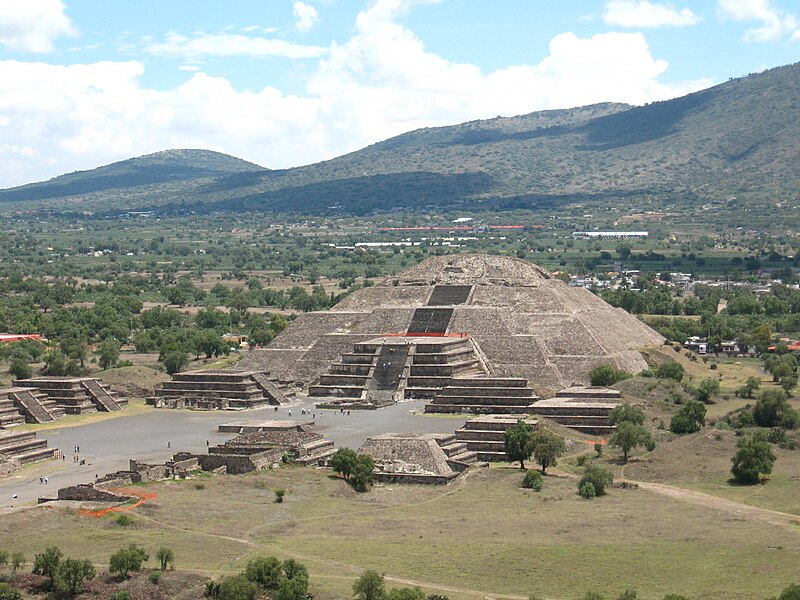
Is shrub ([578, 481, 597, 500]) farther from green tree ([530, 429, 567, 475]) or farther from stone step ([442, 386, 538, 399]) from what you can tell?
stone step ([442, 386, 538, 399])

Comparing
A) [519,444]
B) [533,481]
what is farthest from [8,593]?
[519,444]

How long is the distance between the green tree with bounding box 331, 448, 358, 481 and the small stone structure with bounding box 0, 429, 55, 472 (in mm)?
18123

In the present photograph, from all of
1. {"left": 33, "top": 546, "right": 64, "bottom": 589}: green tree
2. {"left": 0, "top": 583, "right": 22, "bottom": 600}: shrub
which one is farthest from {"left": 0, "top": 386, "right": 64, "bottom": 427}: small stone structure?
{"left": 0, "top": 583, "right": 22, "bottom": 600}: shrub

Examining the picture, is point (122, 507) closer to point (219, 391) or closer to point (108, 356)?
point (219, 391)

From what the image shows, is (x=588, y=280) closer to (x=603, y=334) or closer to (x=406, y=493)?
(x=603, y=334)

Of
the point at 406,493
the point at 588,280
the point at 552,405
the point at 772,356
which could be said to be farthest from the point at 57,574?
the point at 588,280

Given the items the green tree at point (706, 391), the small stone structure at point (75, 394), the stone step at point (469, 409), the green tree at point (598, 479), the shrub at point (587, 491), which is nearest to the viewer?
the shrub at point (587, 491)

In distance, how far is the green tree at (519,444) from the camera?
78.4m

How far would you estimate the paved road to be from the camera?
247 ft

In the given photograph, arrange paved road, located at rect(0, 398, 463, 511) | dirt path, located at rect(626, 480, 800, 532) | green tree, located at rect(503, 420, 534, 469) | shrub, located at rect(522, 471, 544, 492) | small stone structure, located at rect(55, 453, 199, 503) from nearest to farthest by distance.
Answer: dirt path, located at rect(626, 480, 800, 532) < small stone structure, located at rect(55, 453, 199, 503) < shrub, located at rect(522, 471, 544, 492) < paved road, located at rect(0, 398, 463, 511) < green tree, located at rect(503, 420, 534, 469)

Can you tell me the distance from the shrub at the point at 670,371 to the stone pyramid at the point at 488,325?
2695 millimetres

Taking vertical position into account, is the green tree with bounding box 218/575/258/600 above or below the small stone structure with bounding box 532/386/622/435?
above

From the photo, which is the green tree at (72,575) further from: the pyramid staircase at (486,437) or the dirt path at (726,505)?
the pyramid staircase at (486,437)

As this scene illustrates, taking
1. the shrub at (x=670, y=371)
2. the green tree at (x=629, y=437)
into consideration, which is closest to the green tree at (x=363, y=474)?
the green tree at (x=629, y=437)
